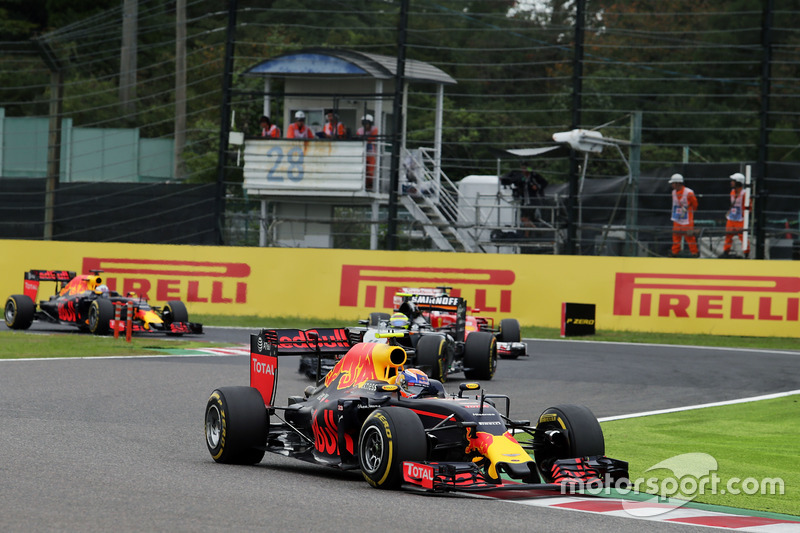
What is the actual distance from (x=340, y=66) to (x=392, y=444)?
25.1 meters

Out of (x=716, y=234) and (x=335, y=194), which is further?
(x=335, y=194)

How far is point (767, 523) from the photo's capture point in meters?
7.88

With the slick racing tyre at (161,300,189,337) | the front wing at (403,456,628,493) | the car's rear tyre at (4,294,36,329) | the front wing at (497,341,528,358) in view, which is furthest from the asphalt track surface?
the car's rear tyre at (4,294,36,329)

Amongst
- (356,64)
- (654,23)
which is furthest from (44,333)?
(654,23)

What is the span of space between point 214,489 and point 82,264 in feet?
68.4

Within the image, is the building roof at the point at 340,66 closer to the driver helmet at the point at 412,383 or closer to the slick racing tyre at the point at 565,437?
the driver helmet at the point at 412,383

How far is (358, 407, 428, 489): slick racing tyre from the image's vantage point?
8.47m

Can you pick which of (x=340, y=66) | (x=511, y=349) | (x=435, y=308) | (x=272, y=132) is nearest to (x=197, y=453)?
(x=435, y=308)

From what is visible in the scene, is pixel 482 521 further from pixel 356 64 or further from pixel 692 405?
pixel 356 64

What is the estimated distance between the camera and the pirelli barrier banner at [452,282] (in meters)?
24.1

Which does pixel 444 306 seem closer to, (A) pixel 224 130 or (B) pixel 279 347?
(B) pixel 279 347

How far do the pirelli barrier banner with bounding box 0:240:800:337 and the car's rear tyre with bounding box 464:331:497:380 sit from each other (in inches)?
309

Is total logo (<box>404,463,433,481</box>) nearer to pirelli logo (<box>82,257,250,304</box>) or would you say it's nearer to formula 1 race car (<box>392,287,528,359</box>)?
formula 1 race car (<box>392,287,528,359</box>)

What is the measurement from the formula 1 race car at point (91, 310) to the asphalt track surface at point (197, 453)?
350 cm
